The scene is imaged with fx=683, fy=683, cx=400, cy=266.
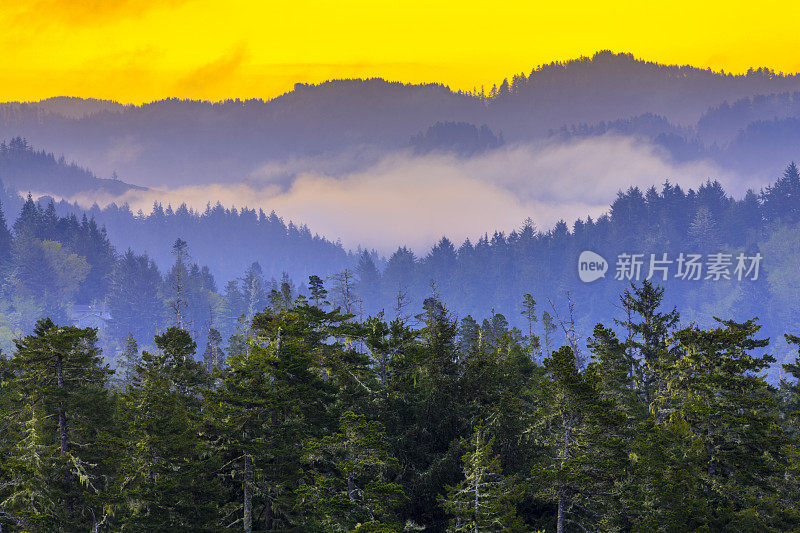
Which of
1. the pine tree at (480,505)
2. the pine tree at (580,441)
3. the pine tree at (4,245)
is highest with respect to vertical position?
the pine tree at (4,245)

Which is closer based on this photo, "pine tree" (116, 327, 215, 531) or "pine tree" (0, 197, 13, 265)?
"pine tree" (116, 327, 215, 531)

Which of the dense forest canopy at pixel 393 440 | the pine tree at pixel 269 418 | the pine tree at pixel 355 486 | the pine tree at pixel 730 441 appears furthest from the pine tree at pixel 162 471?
the pine tree at pixel 730 441

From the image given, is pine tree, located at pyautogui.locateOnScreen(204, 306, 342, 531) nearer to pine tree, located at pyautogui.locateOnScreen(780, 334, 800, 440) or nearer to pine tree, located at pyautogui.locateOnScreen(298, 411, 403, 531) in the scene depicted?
pine tree, located at pyautogui.locateOnScreen(298, 411, 403, 531)

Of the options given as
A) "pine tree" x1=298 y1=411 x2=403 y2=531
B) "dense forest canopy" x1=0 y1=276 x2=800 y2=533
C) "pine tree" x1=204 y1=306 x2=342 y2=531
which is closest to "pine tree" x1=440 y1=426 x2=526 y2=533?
"dense forest canopy" x1=0 y1=276 x2=800 y2=533

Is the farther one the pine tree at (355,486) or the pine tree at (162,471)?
the pine tree at (162,471)

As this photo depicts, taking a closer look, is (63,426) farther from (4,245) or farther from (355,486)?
(4,245)

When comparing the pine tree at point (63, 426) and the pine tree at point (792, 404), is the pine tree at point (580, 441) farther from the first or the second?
the pine tree at point (63, 426)

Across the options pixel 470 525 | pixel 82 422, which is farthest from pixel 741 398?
pixel 82 422

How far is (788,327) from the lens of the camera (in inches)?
6895

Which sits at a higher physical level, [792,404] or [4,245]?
[4,245]

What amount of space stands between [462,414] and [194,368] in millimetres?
13418

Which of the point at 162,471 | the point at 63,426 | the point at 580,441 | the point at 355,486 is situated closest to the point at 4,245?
the point at 63,426

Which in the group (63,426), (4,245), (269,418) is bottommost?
(63,426)

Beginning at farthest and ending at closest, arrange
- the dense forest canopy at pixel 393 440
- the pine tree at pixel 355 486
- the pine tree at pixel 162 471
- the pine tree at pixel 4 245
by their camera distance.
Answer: the pine tree at pixel 4 245, the pine tree at pixel 162 471, the pine tree at pixel 355 486, the dense forest canopy at pixel 393 440
